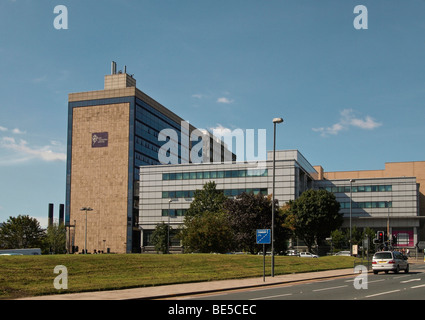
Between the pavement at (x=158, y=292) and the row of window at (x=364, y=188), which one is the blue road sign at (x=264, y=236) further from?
the row of window at (x=364, y=188)

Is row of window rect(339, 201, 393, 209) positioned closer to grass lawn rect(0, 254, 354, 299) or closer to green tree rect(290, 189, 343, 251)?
green tree rect(290, 189, 343, 251)

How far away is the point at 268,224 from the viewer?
62.3 metres

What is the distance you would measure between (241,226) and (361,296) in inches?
1683

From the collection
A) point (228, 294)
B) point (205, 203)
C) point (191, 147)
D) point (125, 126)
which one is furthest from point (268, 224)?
point (191, 147)

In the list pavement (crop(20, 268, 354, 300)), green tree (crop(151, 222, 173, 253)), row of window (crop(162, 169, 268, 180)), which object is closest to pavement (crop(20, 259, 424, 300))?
pavement (crop(20, 268, 354, 300))

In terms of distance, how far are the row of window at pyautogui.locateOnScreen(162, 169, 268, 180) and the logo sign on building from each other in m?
21.2

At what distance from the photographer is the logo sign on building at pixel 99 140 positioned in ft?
384

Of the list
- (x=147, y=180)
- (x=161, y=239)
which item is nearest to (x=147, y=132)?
(x=147, y=180)

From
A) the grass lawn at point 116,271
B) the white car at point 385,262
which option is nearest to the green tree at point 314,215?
the grass lawn at point 116,271

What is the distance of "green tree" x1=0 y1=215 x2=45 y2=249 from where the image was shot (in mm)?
84062

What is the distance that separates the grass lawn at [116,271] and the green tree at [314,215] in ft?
144
